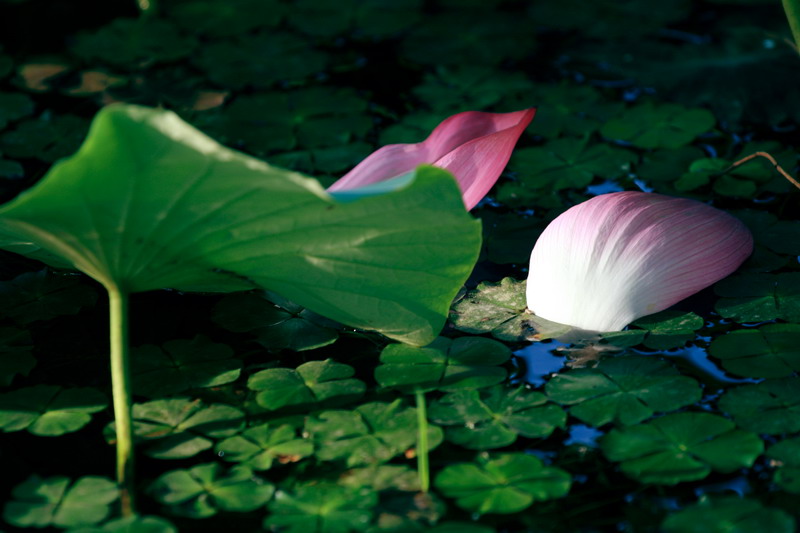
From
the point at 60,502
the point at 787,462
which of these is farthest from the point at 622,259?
the point at 60,502

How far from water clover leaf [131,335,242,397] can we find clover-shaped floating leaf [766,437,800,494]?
58cm

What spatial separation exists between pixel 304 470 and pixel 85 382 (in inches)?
12.4

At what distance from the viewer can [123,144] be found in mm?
786

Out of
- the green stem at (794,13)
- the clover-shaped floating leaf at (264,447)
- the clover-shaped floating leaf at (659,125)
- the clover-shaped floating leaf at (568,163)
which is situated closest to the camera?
the clover-shaped floating leaf at (264,447)

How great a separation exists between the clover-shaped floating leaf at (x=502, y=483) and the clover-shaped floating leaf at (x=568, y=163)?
0.67 m

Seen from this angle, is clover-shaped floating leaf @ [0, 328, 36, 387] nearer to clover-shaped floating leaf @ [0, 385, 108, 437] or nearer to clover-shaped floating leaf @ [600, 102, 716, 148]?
clover-shaped floating leaf @ [0, 385, 108, 437]

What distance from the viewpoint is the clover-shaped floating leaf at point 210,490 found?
2.76ft

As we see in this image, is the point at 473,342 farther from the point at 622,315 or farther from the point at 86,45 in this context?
the point at 86,45

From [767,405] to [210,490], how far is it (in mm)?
575

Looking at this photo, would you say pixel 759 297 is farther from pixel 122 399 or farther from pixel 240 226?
pixel 122 399

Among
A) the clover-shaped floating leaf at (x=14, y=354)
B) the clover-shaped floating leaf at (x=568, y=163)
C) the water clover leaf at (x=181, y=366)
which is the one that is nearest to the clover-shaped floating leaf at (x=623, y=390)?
the water clover leaf at (x=181, y=366)

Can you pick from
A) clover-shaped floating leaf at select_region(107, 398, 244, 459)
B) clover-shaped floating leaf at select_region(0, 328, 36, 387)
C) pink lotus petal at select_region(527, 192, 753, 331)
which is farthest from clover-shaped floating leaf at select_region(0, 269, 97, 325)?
pink lotus petal at select_region(527, 192, 753, 331)

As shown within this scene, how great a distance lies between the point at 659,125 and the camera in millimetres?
1623

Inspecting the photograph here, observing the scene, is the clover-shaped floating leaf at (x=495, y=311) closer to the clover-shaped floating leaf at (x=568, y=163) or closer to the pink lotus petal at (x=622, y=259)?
the pink lotus petal at (x=622, y=259)
